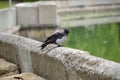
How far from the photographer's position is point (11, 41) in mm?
8867

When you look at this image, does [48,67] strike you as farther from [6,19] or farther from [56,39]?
[6,19]

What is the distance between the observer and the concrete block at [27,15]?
2075 centimetres

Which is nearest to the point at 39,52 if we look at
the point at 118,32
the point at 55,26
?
the point at 55,26

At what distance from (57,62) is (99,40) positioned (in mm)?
14748

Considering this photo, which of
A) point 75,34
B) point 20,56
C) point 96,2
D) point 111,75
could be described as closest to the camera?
point 111,75

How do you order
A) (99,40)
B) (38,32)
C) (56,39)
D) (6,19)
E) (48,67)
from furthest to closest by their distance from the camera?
(99,40) < (38,32) < (6,19) < (56,39) < (48,67)

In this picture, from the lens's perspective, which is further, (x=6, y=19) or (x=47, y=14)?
(x=47, y=14)

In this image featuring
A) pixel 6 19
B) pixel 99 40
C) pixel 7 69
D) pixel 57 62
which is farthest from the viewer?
pixel 99 40

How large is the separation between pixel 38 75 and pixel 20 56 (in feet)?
3.35

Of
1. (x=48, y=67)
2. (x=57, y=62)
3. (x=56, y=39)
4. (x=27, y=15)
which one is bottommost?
(x=27, y=15)

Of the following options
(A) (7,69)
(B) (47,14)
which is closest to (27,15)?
(B) (47,14)

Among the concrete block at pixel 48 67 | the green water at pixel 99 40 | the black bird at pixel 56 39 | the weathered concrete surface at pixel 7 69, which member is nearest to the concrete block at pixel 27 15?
the green water at pixel 99 40

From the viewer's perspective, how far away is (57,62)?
682 cm

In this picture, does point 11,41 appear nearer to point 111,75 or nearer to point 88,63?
point 88,63
